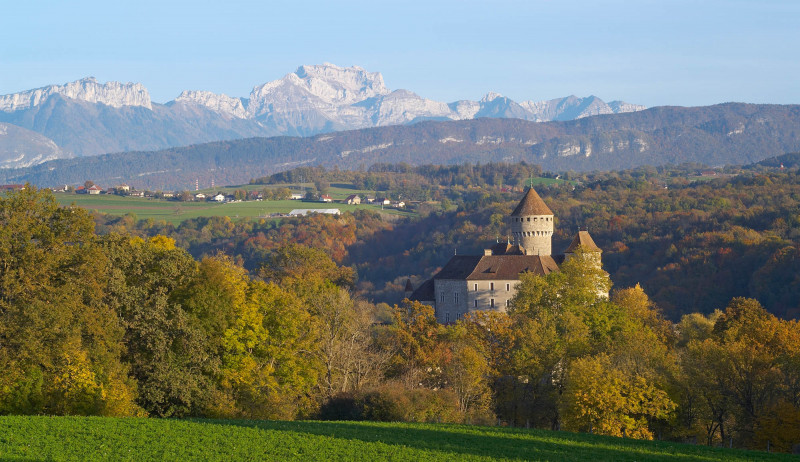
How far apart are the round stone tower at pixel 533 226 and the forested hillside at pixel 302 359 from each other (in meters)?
23.9

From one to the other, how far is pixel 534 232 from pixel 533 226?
1.71 feet

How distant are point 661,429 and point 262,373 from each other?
18594mm

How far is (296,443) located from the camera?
34.5 m

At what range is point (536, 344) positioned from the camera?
53500mm

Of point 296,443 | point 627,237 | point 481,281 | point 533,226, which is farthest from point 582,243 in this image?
point 627,237

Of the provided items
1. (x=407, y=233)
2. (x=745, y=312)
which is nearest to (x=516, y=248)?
(x=745, y=312)

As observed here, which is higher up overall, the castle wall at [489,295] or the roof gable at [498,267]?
the roof gable at [498,267]

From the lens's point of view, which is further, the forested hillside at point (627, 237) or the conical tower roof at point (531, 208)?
the forested hillside at point (627, 237)

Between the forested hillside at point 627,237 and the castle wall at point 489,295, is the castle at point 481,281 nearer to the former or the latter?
the castle wall at point 489,295

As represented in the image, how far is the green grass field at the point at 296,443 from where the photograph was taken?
106ft

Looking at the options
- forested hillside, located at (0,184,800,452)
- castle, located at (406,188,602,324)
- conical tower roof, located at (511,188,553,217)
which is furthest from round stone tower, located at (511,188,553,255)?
forested hillside, located at (0,184,800,452)

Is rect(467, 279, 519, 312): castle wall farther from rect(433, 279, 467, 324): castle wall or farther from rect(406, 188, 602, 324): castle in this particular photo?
rect(433, 279, 467, 324): castle wall

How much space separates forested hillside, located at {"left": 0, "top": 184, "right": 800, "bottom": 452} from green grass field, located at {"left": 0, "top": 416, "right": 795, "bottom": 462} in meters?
4.43

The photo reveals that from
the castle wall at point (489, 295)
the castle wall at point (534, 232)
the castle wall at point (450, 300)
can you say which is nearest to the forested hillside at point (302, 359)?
the castle wall at point (489, 295)
